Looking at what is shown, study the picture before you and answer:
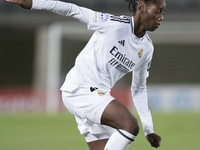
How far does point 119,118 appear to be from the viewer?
11.4 ft

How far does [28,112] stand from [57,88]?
5.67 ft

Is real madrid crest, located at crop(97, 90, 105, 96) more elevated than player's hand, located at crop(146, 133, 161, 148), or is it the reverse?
real madrid crest, located at crop(97, 90, 105, 96)

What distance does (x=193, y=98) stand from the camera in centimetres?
1512

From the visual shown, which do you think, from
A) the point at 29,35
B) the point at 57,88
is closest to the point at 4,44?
the point at 29,35

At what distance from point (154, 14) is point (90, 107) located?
102 cm

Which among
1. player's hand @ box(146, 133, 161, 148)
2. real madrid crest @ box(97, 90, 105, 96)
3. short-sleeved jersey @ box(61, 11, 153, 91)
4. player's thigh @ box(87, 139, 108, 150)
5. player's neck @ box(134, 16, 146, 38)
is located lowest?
player's thigh @ box(87, 139, 108, 150)

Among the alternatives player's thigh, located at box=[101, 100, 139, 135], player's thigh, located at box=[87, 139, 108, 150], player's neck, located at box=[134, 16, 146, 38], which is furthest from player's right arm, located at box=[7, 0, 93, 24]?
player's thigh, located at box=[87, 139, 108, 150]

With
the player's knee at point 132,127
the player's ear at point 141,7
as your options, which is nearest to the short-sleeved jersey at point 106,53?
the player's ear at point 141,7

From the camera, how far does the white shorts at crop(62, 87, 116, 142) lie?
3629 mm

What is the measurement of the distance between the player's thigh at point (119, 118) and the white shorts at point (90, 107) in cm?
5

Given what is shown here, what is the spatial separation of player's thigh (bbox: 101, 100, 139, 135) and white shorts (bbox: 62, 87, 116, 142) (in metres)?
0.05

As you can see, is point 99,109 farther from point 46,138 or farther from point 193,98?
point 193,98

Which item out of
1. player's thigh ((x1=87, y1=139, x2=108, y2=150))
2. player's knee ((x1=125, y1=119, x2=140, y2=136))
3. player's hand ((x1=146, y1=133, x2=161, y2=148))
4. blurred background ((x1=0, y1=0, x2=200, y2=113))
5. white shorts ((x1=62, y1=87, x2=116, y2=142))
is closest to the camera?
player's knee ((x1=125, y1=119, x2=140, y2=136))

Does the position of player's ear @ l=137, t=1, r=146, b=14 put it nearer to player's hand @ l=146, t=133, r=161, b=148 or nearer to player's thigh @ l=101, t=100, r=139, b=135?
player's thigh @ l=101, t=100, r=139, b=135
